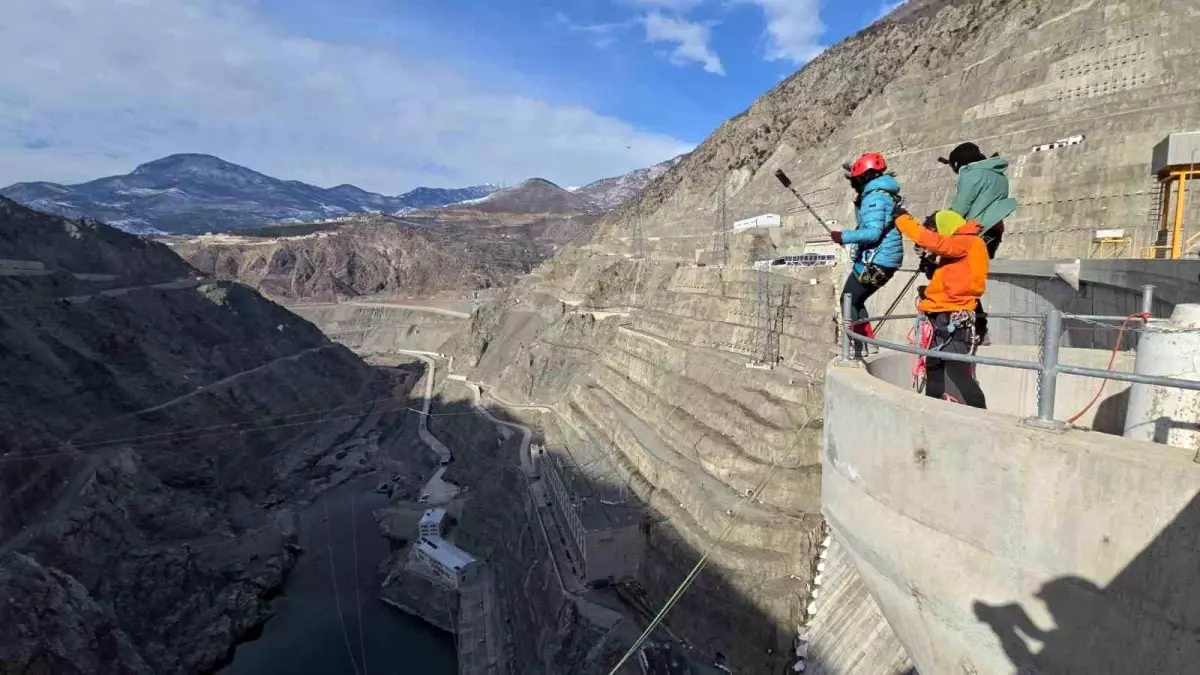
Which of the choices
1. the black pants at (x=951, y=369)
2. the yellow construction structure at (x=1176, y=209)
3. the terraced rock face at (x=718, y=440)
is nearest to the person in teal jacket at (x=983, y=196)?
the black pants at (x=951, y=369)

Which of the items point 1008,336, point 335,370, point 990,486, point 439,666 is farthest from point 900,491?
point 335,370

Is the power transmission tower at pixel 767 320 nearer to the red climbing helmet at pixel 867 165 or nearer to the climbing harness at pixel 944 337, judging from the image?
the climbing harness at pixel 944 337

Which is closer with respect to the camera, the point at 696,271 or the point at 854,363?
the point at 854,363

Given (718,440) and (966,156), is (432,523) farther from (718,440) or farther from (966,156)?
(966,156)

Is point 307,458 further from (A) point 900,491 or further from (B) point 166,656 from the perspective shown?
(A) point 900,491

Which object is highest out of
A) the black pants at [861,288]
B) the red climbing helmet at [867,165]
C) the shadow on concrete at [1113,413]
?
the red climbing helmet at [867,165]

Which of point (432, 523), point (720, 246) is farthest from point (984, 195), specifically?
point (720, 246)

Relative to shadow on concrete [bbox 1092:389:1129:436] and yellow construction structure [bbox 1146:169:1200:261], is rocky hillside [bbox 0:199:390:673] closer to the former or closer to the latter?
shadow on concrete [bbox 1092:389:1129:436]
